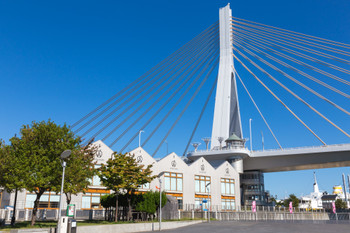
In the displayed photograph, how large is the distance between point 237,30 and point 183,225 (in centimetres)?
4159

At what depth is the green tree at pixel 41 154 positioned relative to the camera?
82.6ft

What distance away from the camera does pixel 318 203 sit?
131m

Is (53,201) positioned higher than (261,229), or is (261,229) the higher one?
(53,201)

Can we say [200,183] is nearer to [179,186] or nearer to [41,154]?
[179,186]

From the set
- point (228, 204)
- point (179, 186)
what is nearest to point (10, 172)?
point (179, 186)

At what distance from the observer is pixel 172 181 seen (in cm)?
5450

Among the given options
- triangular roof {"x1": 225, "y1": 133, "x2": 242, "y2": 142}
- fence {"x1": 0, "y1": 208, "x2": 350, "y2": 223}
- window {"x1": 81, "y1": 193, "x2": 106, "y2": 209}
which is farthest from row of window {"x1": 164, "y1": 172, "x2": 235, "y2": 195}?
window {"x1": 81, "y1": 193, "x2": 106, "y2": 209}

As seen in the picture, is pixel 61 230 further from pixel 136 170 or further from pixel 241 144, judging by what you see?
pixel 241 144

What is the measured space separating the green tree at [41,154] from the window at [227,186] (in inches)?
1562

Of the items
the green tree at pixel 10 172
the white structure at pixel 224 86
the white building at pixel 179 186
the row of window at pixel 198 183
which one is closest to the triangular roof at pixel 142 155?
the white building at pixel 179 186

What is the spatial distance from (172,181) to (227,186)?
46.6 feet

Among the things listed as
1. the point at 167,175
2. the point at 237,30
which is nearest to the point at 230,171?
the point at 167,175

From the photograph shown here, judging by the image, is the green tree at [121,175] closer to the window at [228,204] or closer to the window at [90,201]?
the window at [90,201]

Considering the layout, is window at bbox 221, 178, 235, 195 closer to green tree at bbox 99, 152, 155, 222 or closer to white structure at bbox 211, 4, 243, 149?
white structure at bbox 211, 4, 243, 149
